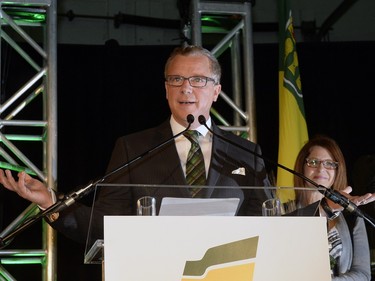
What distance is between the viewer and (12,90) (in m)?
5.17

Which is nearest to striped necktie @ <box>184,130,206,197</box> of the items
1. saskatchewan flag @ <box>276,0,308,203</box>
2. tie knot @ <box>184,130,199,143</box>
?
tie knot @ <box>184,130,199,143</box>

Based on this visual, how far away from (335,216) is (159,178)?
609 mm

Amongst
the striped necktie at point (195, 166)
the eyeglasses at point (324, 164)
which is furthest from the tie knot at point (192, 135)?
the eyeglasses at point (324, 164)

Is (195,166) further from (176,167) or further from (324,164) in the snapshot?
(324,164)

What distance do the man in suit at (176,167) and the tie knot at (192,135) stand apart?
1 centimetres

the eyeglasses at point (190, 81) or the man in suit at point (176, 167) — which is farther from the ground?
the eyeglasses at point (190, 81)

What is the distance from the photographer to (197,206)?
2057mm

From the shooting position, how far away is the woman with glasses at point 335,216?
239 cm

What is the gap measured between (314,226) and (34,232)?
337cm

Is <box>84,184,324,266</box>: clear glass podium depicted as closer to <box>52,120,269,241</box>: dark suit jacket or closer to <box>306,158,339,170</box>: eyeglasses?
<box>52,120,269,241</box>: dark suit jacket

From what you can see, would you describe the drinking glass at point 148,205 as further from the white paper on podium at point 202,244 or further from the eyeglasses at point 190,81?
the eyeglasses at point 190,81

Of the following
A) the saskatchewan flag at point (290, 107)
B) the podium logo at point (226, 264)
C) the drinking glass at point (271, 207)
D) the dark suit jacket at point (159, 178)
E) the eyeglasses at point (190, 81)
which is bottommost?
the podium logo at point (226, 264)

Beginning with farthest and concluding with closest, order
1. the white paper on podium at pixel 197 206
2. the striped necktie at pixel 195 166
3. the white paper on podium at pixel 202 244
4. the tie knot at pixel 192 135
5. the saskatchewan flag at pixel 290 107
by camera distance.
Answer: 1. the saskatchewan flag at pixel 290 107
2. the tie knot at pixel 192 135
3. the striped necktie at pixel 195 166
4. the white paper on podium at pixel 197 206
5. the white paper on podium at pixel 202 244

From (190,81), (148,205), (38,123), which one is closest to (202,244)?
(148,205)
